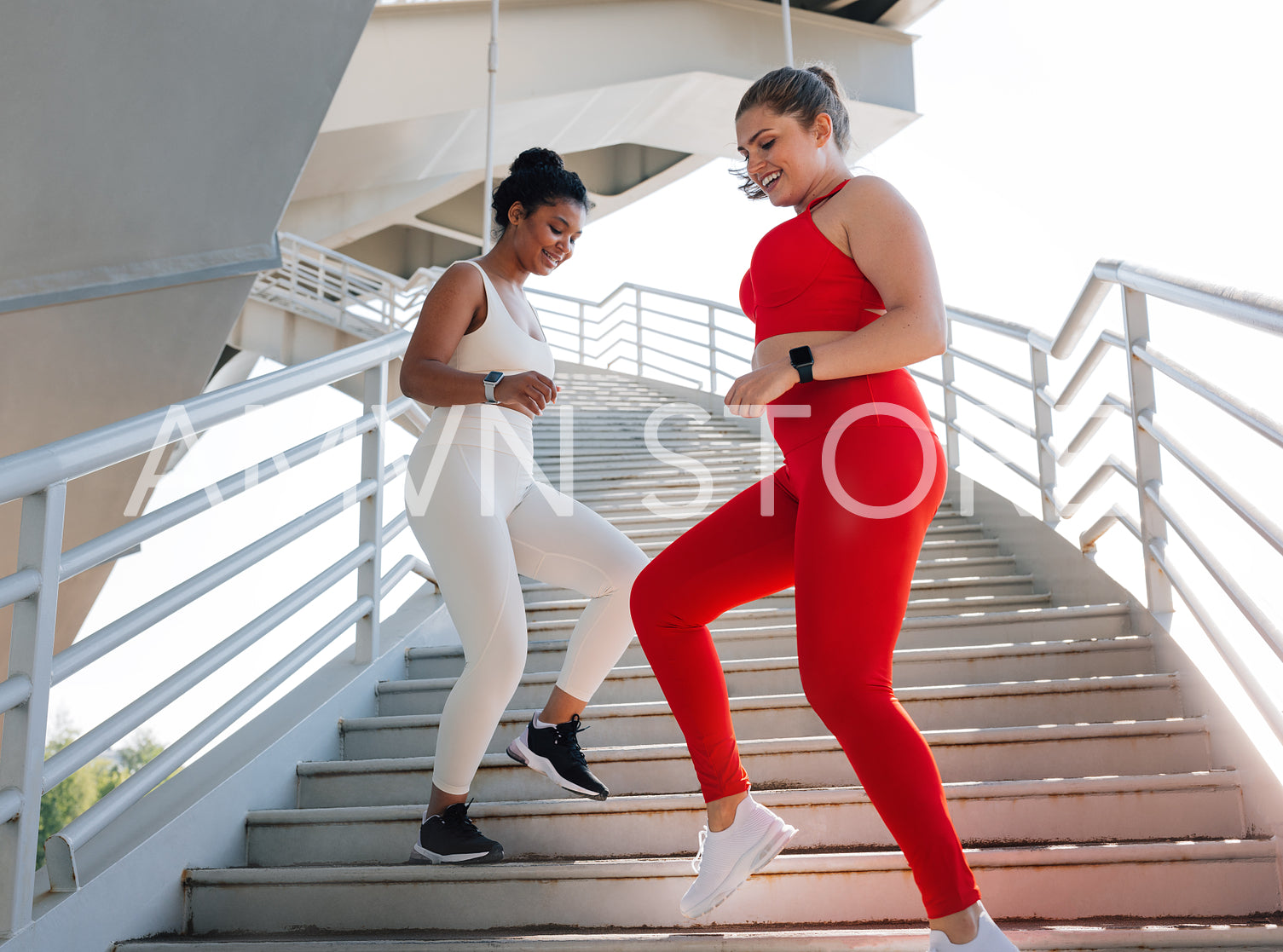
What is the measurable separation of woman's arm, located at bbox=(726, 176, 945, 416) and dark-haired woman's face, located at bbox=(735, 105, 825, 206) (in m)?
0.13

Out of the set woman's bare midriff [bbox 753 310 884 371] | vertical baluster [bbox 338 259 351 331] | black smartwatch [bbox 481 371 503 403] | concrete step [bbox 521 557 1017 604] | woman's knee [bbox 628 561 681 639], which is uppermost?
vertical baluster [bbox 338 259 351 331]

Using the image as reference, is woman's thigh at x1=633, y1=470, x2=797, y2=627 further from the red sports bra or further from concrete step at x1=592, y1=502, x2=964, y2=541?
concrete step at x1=592, y1=502, x2=964, y2=541

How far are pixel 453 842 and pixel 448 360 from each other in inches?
39.5

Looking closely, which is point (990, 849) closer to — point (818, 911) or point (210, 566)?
point (818, 911)

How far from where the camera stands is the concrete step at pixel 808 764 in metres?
2.12

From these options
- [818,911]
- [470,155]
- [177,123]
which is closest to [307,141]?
[177,123]

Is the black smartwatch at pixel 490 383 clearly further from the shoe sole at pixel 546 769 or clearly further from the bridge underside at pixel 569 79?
the bridge underside at pixel 569 79

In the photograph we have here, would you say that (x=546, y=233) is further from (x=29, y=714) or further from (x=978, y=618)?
(x=978, y=618)

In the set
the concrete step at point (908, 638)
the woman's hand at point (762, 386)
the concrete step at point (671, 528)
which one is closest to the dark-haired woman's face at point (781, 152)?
the woman's hand at point (762, 386)

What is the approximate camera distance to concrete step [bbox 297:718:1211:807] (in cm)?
212

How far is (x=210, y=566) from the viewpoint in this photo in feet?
6.53

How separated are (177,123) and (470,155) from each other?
9.27 meters

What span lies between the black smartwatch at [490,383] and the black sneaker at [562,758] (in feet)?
2.36

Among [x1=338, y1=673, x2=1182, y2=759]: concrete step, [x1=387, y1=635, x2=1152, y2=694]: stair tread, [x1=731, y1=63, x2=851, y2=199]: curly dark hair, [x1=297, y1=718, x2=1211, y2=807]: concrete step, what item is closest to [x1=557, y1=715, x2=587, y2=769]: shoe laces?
[x1=297, y1=718, x2=1211, y2=807]: concrete step
